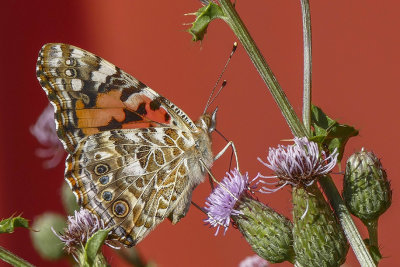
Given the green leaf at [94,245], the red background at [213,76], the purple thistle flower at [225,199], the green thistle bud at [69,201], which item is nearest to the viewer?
the green leaf at [94,245]

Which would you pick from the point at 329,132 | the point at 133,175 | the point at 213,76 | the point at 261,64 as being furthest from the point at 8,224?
the point at 213,76

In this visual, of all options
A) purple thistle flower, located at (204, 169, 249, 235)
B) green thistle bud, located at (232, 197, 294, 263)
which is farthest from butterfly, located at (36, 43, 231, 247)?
green thistle bud, located at (232, 197, 294, 263)

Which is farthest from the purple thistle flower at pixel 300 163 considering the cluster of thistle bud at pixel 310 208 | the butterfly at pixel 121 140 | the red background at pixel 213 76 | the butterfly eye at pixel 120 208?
the red background at pixel 213 76

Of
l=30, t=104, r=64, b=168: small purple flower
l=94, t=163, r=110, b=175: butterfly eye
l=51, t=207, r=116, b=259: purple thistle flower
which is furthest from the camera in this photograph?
l=30, t=104, r=64, b=168: small purple flower

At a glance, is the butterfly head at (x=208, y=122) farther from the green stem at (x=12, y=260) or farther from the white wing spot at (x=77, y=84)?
the green stem at (x=12, y=260)

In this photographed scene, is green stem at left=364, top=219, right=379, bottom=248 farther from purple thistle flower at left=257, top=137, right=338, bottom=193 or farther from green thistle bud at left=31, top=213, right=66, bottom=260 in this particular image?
green thistle bud at left=31, top=213, right=66, bottom=260

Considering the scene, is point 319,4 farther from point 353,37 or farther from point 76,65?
point 76,65
